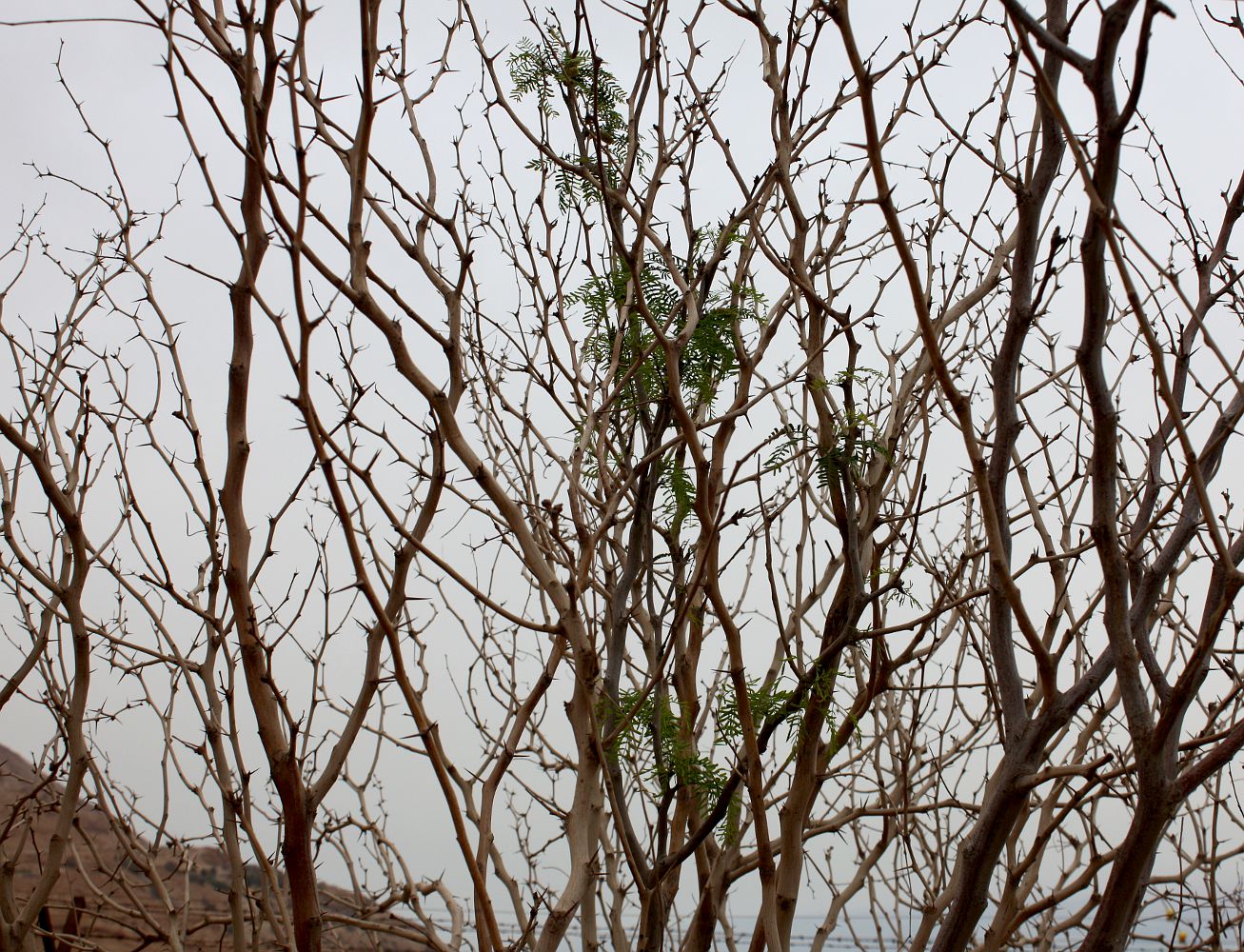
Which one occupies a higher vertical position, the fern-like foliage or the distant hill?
the fern-like foliage

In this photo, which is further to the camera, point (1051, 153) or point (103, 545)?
point (103, 545)

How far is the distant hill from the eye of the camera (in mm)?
1981

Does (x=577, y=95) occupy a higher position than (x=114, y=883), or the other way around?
(x=577, y=95)

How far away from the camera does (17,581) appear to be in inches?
82.9

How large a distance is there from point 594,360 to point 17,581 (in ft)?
4.13

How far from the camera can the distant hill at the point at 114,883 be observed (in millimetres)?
1981

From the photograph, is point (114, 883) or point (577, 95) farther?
point (114, 883)

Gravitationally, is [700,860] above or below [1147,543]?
below

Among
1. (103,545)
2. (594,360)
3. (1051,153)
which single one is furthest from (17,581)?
(1051,153)

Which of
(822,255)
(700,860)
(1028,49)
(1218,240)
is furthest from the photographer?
(822,255)

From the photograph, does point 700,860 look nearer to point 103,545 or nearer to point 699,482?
point 699,482

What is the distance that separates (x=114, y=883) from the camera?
3.10 m

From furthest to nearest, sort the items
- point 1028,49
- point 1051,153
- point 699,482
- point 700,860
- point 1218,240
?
point 700,860, point 1218,240, point 699,482, point 1051,153, point 1028,49

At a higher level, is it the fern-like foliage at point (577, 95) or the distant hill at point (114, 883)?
the fern-like foliage at point (577, 95)
